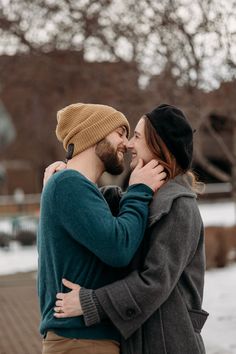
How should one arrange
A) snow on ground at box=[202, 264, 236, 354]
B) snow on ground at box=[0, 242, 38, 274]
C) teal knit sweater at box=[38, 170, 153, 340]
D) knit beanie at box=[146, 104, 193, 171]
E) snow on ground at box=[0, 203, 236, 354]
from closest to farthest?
teal knit sweater at box=[38, 170, 153, 340]
knit beanie at box=[146, 104, 193, 171]
snow on ground at box=[202, 264, 236, 354]
snow on ground at box=[0, 203, 236, 354]
snow on ground at box=[0, 242, 38, 274]

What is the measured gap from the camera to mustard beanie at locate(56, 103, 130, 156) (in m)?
2.47

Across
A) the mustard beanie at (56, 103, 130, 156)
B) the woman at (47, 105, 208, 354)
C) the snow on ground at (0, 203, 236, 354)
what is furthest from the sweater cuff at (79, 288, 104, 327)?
the snow on ground at (0, 203, 236, 354)

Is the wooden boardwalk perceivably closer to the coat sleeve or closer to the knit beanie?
the coat sleeve

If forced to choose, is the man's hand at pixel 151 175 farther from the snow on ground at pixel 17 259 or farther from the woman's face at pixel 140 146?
the snow on ground at pixel 17 259

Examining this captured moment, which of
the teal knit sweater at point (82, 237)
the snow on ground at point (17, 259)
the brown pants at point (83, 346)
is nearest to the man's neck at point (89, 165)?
the teal knit sweater at point (82, 237)

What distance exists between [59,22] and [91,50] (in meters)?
1.25

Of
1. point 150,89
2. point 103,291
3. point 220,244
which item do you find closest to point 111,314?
Answer: point 103,291

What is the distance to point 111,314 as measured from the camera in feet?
7.60

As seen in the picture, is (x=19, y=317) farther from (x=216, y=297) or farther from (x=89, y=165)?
(x=89, y=165)

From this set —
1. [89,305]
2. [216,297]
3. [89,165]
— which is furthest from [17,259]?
[89,305]

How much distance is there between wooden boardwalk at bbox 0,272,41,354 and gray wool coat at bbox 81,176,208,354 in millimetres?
4144

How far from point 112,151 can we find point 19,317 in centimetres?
619

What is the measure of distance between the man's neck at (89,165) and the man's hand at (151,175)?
137 mm

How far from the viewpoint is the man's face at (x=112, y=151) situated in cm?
249
